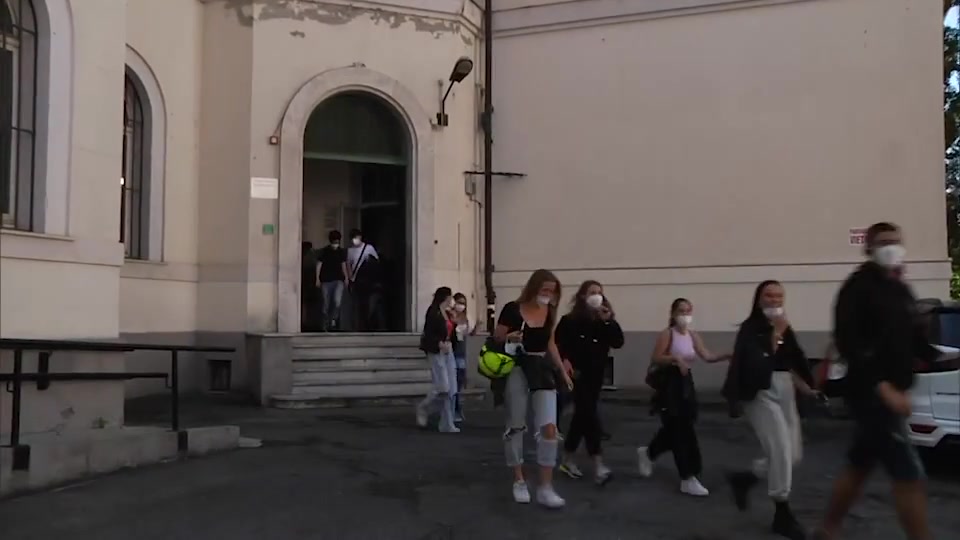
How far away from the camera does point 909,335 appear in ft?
16.9

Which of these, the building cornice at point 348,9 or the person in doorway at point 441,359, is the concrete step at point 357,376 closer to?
the person in doorway at point 441,359

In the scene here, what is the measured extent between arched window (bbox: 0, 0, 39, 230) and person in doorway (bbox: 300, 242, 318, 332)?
6797mm

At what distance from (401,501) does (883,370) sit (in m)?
3.60

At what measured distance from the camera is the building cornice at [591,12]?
15148mm

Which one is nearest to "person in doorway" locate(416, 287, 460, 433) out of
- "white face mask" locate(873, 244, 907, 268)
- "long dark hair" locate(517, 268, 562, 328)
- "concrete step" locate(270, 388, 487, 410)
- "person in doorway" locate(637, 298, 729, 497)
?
"concrete step" locate(270, 388, 487, 410)

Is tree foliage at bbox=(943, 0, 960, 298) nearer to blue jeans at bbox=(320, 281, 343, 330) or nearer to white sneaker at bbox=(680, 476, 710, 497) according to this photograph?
blue jeans at bbox=(320, 281, 343, 330)

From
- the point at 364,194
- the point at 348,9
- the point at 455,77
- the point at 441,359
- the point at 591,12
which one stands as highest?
the point at 591,12

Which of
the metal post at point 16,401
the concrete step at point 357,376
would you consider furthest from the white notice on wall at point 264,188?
the metal post at point 16,401

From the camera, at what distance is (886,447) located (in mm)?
5160

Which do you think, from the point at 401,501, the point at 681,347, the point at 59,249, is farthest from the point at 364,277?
the point at 401,501

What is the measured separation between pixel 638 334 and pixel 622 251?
135 cm

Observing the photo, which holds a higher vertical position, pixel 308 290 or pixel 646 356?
pixel 308 290

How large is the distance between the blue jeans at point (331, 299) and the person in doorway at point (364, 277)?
0.23 m

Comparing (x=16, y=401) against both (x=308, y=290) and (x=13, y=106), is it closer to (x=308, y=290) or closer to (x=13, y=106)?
(x=13, y=106)
